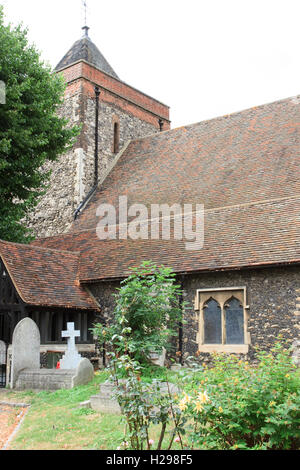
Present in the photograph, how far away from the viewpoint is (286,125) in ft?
54.2

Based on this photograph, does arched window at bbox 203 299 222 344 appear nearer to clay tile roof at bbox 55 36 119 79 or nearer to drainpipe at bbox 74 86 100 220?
drainpipe at bbox 74 86 100 220

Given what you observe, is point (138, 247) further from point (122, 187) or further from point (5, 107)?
point (5, 107)

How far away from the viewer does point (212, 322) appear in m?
12.7

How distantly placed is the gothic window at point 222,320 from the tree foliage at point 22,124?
282 inches

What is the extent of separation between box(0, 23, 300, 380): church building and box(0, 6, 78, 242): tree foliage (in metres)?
2.00

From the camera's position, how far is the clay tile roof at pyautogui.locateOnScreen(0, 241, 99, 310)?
12.6 metres

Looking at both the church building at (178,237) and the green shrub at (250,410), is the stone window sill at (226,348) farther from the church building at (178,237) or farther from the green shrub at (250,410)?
the green shrub at (250,410)

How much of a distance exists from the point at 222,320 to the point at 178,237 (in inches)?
112

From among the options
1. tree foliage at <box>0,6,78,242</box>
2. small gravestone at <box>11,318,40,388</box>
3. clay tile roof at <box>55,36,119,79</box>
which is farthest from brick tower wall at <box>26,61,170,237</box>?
small gravestone at <box>11,318,40,388</box>

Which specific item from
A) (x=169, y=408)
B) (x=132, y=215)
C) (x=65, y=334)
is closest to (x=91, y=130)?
(x=132, y=215)

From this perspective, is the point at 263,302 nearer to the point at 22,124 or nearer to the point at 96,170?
the point at 22,124

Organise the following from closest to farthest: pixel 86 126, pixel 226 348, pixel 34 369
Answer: pixel 34 369
pixel 226 348
pixel 86 126

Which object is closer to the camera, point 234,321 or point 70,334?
point 234,321

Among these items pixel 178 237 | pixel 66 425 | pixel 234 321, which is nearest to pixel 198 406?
pixel 66 425
